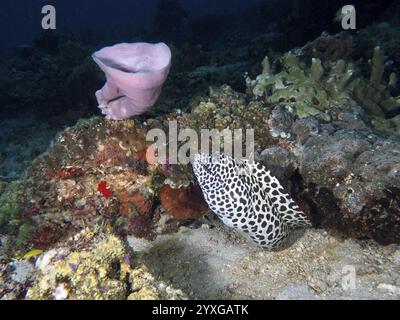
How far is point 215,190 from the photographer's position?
4.14m

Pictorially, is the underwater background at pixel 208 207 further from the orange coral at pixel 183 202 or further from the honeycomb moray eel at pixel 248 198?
the honeycomb moray eel at pixel 248 198

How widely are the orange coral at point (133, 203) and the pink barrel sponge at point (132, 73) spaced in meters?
1.17

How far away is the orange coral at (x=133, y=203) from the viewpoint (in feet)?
15.7

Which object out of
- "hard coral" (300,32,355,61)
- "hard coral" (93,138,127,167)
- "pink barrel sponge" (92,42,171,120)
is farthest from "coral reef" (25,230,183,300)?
"hard coral" (300,32,355,61)

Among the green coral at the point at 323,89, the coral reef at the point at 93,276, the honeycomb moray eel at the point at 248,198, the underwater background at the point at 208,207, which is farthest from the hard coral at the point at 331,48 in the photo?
the coral reef at the point at 93,276

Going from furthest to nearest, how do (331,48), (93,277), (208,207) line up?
(331,48) < (208,207) < (93,277)

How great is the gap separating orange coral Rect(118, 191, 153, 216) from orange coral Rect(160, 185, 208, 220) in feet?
0.79

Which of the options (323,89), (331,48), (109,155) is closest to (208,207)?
(109,155)

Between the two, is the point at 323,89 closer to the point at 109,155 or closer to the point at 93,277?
the point at 109,155

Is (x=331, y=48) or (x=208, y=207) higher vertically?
(x=331, y=48)

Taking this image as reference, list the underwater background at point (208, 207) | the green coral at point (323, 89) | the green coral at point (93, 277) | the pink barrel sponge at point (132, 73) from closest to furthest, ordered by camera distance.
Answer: the green coral at point (93, 277) < the underwater background at point (208, 207) < the pink barrel sponge at point (132, 73) < the green coral at point (323, 89)

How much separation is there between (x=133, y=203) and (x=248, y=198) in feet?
5.47

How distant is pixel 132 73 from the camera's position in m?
4.26

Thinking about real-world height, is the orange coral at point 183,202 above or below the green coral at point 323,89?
below
